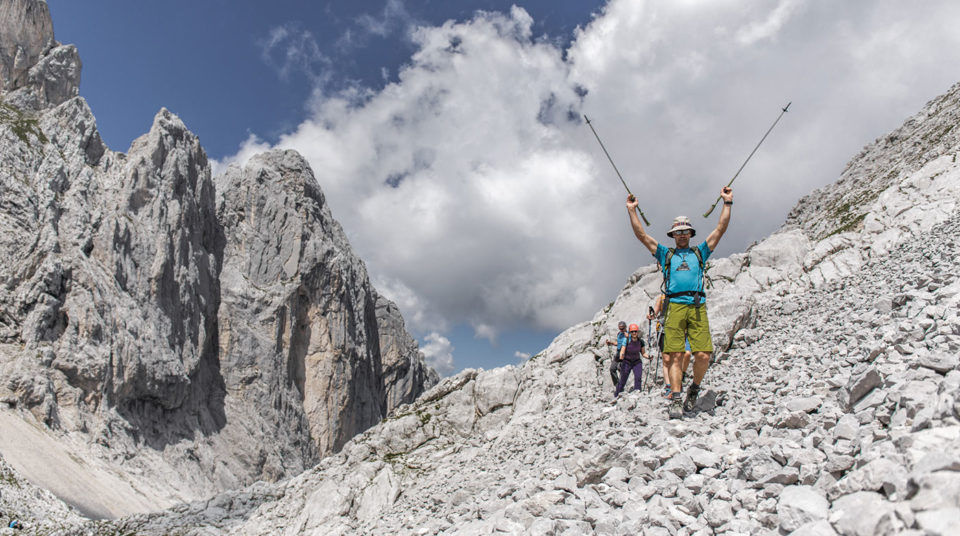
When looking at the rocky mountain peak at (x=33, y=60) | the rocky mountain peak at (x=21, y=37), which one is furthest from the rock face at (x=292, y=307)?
the rocky mountain peak at (x=21, y=37)

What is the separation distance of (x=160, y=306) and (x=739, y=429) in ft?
216

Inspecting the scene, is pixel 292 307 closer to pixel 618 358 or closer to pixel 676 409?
pixel 618 358

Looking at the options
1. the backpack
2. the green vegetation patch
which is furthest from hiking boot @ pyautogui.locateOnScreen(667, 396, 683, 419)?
the green vegetation patch

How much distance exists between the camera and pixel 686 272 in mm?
10055

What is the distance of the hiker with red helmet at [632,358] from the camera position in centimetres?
1645

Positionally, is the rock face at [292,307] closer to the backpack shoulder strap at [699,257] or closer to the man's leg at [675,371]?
the man's leg at [675,371]

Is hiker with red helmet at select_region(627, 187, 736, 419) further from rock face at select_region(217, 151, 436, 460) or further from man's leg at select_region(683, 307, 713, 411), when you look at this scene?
rock face at select_region(217, 151, 436, 460)

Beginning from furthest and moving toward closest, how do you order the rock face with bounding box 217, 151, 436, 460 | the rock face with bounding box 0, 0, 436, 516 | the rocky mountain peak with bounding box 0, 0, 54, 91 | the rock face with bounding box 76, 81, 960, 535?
the rocky mountain peak with bounding box 0, 0, 54, 91 < the rock face with bounding box 217, 151, 436, 460 < the rock face with bounding box 0, 0, 436, 516 < the rock face with bounding box 76, 81, 960, 535

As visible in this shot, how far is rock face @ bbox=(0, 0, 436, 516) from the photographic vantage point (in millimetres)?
49031

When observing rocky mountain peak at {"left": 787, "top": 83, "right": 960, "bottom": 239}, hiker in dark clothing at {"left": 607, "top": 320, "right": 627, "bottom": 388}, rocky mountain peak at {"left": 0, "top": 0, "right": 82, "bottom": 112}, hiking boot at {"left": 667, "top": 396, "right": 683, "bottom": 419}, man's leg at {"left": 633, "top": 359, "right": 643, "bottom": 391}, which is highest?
rocky mountain peak at {"left": 0, "top": 0, "right": 82, "bottom": 112}

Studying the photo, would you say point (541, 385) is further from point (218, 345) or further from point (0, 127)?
point (0, 127)

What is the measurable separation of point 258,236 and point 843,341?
80.7 metres

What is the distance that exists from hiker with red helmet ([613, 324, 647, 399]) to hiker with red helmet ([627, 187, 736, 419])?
6.13 meters

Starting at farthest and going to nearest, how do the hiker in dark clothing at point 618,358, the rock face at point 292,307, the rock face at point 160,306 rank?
the rock face at point 292,307 < the rock face at point 160,306 < the hiker in dark clothing at point 618,358
